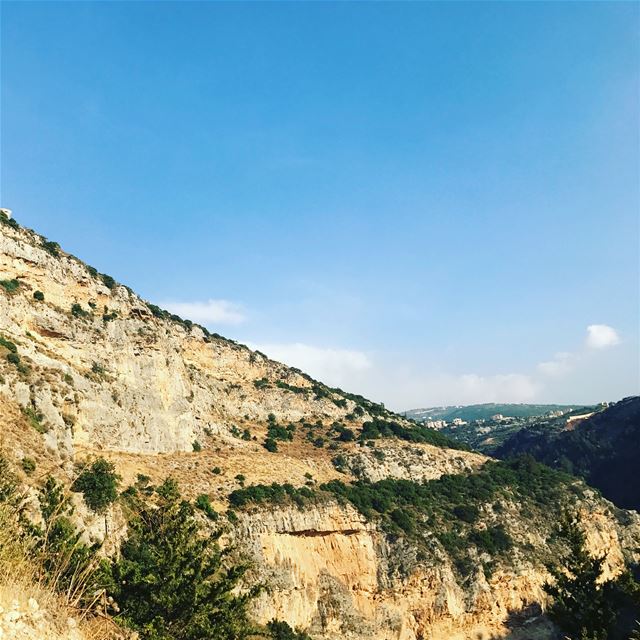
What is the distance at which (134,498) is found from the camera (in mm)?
31125

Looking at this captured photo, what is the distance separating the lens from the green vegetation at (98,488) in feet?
90.2

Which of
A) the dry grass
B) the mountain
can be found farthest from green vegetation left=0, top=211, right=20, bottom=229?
the mountain

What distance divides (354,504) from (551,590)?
2096 cm

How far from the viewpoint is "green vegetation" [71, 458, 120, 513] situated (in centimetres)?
2748

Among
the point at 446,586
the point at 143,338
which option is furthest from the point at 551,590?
the point at 143,338

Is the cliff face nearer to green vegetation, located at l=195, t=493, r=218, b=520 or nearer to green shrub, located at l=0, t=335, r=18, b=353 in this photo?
green vegetation, located at l=195, t=493, r=218, b=520

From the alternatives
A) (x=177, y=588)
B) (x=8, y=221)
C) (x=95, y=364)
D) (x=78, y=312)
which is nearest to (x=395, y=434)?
(x=95, y=364)

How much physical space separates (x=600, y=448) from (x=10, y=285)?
131 meters

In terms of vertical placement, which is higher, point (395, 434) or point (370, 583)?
point (395, 434)

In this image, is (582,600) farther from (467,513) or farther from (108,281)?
(108,281)

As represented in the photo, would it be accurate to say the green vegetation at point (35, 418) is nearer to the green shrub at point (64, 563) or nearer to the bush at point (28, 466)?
the bush at point (28, 466)

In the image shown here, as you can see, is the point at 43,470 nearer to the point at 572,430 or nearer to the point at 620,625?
the point at 620,625

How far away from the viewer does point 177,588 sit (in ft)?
49.4

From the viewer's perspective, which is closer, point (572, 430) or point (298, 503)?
point (298, 503)
